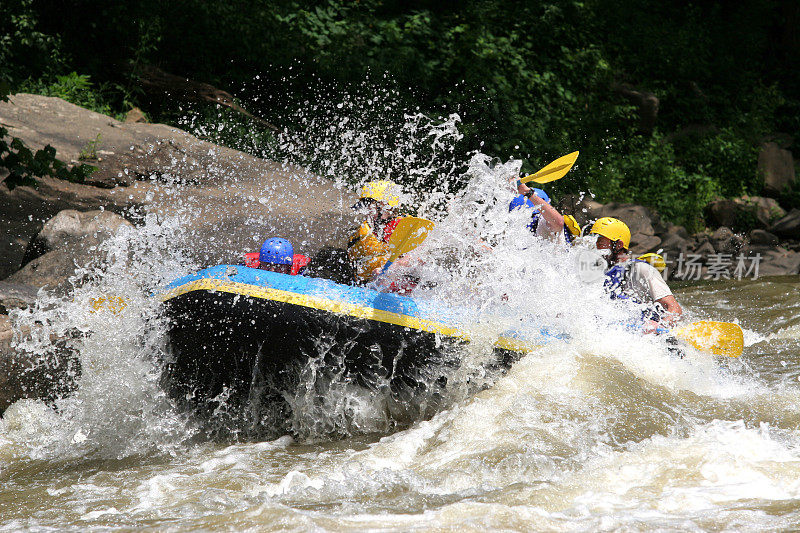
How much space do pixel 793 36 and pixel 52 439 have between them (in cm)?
1505

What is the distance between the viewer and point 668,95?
13102mm

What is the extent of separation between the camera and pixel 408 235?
4105 millimetres

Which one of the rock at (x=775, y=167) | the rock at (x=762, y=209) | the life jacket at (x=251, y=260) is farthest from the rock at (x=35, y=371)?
the rock at (x=775, y=167)

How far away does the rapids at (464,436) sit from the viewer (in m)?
2.72

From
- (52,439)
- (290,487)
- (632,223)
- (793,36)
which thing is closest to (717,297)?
(632,223)

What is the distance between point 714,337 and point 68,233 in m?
4.65

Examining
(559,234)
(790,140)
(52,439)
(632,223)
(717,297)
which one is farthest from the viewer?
(790,140)

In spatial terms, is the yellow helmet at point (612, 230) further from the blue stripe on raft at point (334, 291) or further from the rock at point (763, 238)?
the rock at point (763, 238)

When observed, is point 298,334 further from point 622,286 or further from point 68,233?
point 68,233

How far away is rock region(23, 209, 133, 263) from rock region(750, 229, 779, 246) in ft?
27.2

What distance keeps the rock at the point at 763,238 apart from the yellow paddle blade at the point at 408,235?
7.48 metres

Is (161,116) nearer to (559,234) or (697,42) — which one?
(559,234)

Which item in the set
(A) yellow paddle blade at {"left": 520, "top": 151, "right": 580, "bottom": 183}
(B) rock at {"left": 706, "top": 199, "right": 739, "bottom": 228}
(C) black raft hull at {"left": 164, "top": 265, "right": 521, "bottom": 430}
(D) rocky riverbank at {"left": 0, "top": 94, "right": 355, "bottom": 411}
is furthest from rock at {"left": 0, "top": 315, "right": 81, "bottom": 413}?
(B) rock at {"left": 706, "top": 199, "right": 739, "bottom": 228}

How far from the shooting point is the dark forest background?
Answer: 9602 mm
